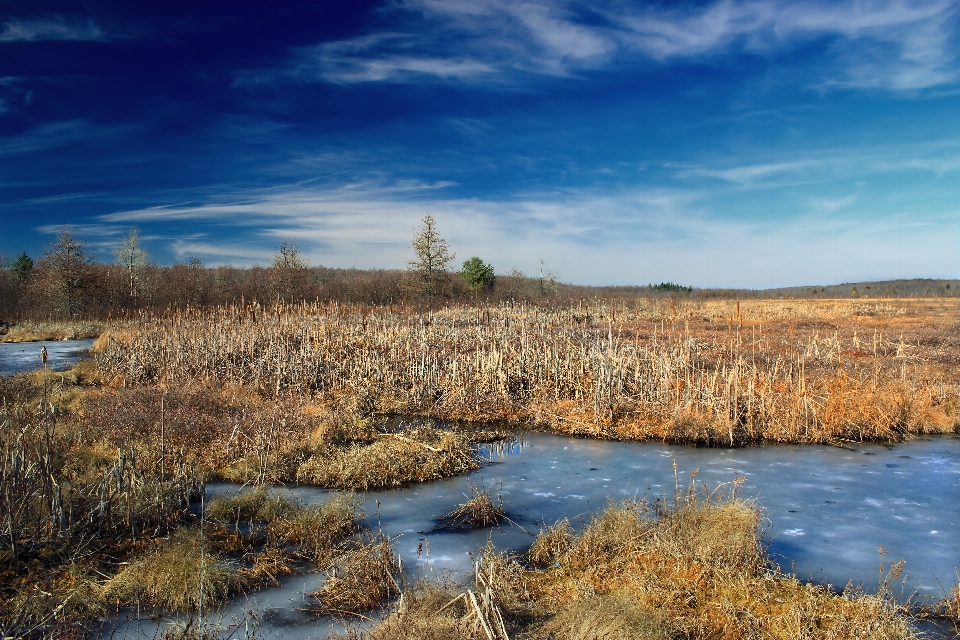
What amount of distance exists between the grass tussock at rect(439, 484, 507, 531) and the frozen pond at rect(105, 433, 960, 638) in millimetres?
200

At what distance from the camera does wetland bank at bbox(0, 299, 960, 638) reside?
5.32m

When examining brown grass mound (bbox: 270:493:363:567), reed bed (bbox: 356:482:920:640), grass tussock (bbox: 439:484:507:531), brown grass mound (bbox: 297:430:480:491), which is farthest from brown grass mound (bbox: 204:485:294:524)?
reed bed (bbox: 356:482:920:640)

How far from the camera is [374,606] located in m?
5.63

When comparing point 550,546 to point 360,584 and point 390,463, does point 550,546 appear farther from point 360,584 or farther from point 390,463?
point 390,463

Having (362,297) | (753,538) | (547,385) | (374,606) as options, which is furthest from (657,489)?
(362,297)

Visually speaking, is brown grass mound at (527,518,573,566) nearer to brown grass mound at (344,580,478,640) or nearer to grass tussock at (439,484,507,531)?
grass tussock at (439,484,507,531)

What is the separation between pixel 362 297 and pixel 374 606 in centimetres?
4282

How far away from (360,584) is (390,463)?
4.38 meters

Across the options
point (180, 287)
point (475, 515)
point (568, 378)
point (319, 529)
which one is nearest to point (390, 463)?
point (475, 515)

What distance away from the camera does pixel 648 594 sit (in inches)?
216

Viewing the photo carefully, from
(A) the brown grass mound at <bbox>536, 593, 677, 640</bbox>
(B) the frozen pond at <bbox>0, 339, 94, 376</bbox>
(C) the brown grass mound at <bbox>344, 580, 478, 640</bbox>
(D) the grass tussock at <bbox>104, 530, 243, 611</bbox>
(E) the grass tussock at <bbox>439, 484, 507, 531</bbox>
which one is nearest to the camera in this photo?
(C) the brown grass mound at <bbox>344, 580, 478, 640</bbox>

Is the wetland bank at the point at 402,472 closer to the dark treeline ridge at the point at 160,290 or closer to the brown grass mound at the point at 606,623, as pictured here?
the brown grass mound at the point at 606,623

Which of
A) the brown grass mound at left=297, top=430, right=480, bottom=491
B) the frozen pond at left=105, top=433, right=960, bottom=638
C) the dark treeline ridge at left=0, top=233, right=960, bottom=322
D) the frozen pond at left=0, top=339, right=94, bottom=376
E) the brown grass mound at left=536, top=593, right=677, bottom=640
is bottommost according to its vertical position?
the frozen pond at left=105, top=433, right=960, bottom=638

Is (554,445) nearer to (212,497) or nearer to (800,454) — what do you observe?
(800,454)
